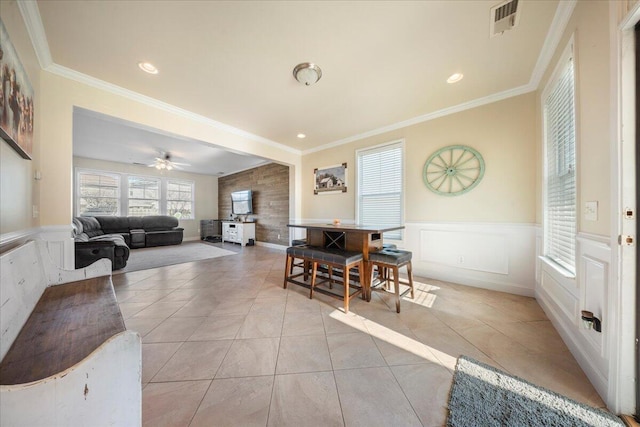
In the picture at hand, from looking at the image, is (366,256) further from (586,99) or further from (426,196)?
(586,99)

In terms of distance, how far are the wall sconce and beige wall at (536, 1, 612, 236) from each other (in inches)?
19.7

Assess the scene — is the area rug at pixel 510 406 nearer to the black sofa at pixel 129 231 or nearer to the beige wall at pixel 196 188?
the black sofa at pixel 129 231

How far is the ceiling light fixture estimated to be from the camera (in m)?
2.09

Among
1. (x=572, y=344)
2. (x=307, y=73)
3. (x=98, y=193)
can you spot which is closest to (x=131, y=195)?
(x=98, y=193)

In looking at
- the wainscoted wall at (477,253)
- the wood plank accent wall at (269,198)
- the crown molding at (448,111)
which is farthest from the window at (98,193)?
the wainscoted wall at (477,253)

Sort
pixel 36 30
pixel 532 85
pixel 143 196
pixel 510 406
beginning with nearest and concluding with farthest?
pixel 510 406
pixel 36 30
pixel 532 85
pixel 143 196

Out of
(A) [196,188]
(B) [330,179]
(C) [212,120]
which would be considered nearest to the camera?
(C) [212,120]

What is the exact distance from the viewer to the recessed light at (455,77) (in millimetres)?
2258

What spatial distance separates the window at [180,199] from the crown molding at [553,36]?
28.6ft

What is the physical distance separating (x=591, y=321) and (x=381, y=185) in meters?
2.75

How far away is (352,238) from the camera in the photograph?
2.58 metres

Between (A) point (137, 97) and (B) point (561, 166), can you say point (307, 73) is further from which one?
(B) point (561, 166)

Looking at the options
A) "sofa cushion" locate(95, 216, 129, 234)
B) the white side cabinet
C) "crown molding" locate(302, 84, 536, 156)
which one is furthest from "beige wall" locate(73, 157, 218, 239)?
"crown molding" locate(302, 84, 536, 156)

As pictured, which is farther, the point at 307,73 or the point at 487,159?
the point at 487,159
